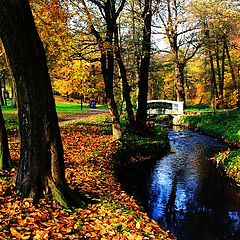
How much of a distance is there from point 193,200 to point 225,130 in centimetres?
1104

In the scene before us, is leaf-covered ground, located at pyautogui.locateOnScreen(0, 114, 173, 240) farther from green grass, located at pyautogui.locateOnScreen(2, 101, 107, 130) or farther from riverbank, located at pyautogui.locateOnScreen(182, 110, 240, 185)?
green grass, located at pyautogui.locateOnScreen(2, 101, 107, 130)

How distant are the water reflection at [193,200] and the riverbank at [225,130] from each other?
46cm

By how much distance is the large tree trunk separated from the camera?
4531 mm

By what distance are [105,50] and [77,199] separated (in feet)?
23.0

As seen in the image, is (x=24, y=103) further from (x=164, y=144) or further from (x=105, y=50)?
(x=164, y=144)

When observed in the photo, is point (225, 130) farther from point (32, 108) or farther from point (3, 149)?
point (32, 108)

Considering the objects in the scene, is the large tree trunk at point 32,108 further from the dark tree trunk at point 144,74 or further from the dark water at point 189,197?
the dark tree trunk at point 144,74

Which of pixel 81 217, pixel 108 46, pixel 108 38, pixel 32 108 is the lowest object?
pixel 81 217

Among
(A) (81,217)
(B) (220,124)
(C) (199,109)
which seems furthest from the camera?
(C) (199,109)

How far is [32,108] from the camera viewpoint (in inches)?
195

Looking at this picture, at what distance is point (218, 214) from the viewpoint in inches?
297

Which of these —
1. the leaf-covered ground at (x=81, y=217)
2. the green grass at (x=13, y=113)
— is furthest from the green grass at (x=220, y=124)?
the green grass at (x=13, y=113)

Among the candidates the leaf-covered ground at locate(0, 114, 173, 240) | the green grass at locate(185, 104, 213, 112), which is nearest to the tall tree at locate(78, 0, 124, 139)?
the leaf-covered ground at locate(0, 114, 173, 240)

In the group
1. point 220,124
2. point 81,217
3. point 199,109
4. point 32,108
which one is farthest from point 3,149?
point 199,109
